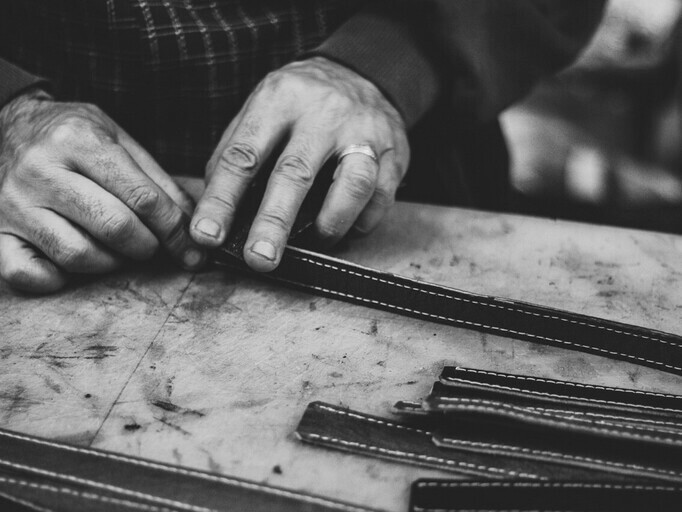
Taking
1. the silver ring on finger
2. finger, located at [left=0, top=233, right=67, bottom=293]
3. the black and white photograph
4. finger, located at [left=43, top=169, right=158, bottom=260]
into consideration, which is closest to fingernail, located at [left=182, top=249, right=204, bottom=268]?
the black and white photograph

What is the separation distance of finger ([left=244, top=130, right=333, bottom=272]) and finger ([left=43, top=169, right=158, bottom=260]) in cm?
22

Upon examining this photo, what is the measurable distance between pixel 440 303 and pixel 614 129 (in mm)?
2499

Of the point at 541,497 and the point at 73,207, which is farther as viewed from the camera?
the point at 73,207

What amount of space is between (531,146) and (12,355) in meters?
2.77

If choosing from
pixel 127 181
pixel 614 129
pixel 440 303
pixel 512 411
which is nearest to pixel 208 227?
pixel 127 181

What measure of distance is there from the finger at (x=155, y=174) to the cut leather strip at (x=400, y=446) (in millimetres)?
531

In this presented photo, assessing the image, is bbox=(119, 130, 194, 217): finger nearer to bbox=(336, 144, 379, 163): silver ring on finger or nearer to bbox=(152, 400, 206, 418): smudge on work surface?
bbox=(336, 144, 379, 163): silver ring on finger

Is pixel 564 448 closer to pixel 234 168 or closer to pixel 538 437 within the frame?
pixel 538 437

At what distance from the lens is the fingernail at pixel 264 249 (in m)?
1.11

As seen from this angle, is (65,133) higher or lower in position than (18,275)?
higher

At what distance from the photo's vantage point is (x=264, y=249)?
3.63ft

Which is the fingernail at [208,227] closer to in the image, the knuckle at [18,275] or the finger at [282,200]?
the finger at [282,200]

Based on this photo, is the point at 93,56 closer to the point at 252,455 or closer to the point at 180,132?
the point at 180,132

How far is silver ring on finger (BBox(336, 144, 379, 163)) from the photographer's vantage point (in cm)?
123
